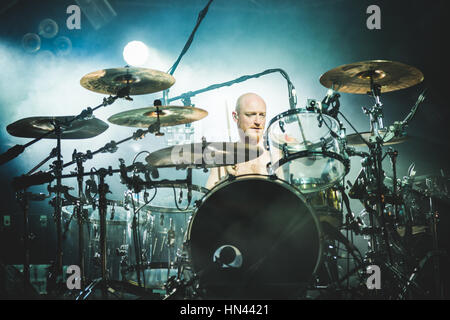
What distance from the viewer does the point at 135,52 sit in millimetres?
5914

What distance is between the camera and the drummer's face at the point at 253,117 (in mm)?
3855

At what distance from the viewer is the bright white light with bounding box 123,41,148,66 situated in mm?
5898

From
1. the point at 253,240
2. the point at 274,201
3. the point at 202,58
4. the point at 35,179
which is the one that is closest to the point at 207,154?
the point at 274,201

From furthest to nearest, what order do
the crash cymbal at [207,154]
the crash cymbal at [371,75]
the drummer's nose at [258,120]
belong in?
the drummer's nose at [258,120] < the crash cymbal at [371,75] < the crash cymbal at [207,154]

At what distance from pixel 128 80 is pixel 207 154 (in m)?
1.18

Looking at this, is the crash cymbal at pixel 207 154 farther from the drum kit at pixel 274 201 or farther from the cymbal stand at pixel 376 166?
the cymbal stand at pixel 376 166

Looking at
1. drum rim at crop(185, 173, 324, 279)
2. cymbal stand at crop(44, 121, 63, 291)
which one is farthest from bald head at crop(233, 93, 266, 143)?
cymbal stand at crop(44, 121, 63, 291)

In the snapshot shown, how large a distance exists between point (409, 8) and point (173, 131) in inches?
149

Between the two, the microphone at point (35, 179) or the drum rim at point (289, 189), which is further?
the microphone at point (35, 179)

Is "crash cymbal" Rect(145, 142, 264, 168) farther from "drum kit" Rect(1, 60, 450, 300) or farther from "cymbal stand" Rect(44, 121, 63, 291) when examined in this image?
"cymbal stand" Rect(44, 121, 63, 291)

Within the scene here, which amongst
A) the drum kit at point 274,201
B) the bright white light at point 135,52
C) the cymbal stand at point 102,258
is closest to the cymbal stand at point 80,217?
the drum kit at point 274,201

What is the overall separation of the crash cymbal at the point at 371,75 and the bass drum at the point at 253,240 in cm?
144

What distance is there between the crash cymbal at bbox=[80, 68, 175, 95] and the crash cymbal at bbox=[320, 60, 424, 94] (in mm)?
1495
